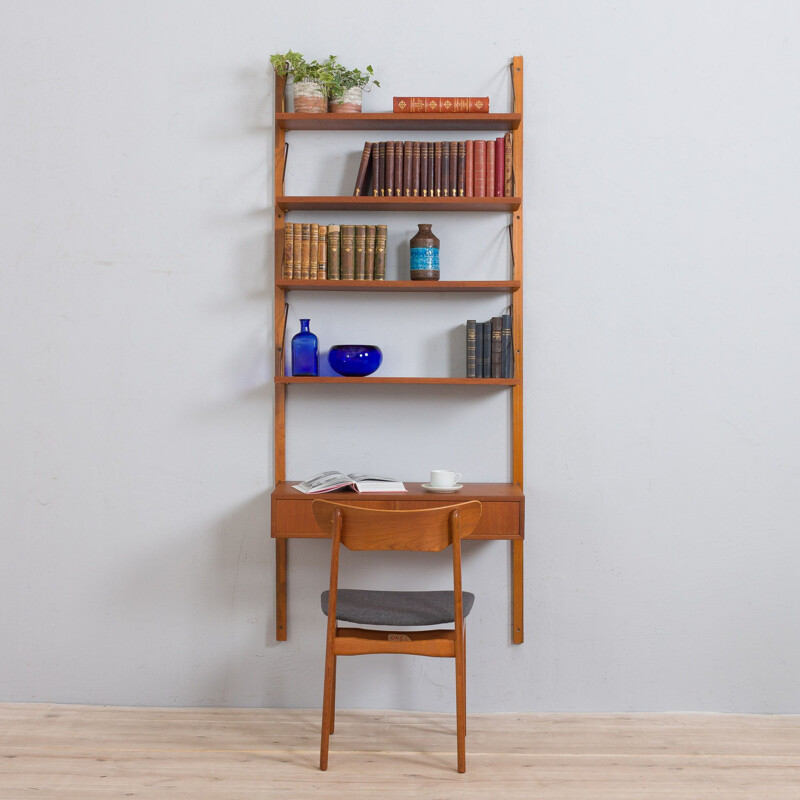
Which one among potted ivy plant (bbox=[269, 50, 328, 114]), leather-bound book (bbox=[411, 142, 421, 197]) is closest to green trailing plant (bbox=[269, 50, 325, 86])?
potted ivy plant (bbox=[269, 50, 328, 114])

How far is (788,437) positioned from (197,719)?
88.7 inches

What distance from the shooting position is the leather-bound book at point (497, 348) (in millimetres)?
2770

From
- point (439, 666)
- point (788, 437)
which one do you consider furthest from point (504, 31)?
point (439, 666)

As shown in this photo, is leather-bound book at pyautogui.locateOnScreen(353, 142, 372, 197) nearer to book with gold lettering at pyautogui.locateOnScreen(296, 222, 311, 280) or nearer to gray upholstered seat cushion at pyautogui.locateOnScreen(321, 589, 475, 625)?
book with gold lettering at pyautogui.locateOnScreen(296, 222, 311, 280)

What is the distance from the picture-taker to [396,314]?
2.92m

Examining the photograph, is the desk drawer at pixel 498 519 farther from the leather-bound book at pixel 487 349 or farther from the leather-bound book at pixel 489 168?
the leather-bound book at pixel 489 168

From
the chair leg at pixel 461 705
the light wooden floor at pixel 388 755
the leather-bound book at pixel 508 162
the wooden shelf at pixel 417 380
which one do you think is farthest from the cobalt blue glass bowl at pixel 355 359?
the light wooden floor at pixel 388 755

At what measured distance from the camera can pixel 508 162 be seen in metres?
2.84

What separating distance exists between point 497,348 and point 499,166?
60 cm

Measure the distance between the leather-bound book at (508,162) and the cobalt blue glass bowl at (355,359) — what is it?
2.30 feet

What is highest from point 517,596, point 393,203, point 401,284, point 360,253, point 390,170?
point 390,170

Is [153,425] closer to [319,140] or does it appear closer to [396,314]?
[396,314]

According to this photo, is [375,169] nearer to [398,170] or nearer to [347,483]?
[398,170]

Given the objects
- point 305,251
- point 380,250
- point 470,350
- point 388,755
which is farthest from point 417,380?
point 388,755
